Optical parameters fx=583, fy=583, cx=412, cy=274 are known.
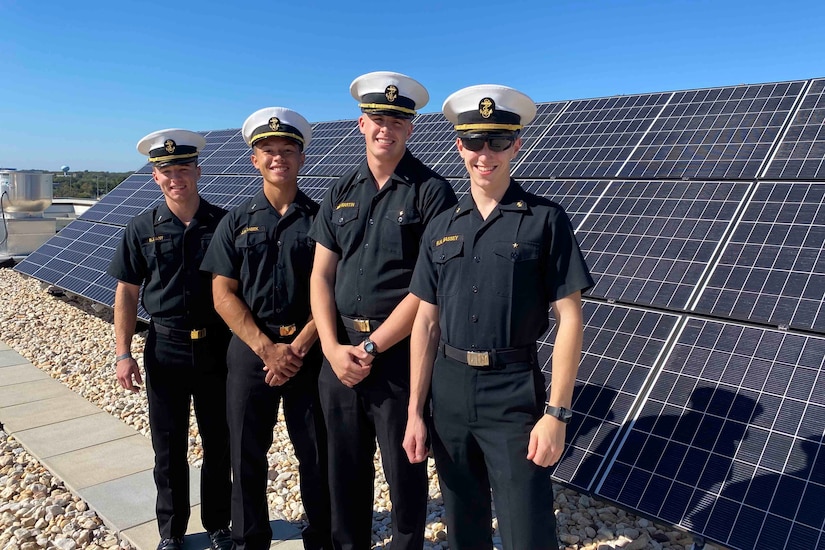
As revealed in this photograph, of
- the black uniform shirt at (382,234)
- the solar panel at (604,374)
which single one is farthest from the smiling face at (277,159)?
the solar panel at (604,374)

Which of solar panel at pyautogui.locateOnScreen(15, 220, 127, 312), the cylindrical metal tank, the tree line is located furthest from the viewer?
the tree line

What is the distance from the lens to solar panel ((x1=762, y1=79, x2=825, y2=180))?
565 cm

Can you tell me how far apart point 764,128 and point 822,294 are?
3.14 m

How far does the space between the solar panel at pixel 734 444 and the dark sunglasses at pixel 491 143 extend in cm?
231

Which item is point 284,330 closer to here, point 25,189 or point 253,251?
point 253,251

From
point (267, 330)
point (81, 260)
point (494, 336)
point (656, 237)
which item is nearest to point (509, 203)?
point (494, 336)

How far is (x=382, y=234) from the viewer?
10.2 ft

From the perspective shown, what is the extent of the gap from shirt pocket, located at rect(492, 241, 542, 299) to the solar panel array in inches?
71.3

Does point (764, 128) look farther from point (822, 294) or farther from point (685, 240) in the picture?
point (822, 294)

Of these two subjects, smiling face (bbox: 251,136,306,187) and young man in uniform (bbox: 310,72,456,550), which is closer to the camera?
young man in uniform (bbox: 310,72,456,550)

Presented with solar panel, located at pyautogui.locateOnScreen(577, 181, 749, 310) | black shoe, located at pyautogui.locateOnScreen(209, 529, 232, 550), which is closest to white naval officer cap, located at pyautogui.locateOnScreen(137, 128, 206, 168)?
black shoe, located at pyautogui.locateOnScreen(209, 529, 232, 550)

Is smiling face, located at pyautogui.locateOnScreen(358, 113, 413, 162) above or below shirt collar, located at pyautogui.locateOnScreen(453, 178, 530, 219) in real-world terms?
above

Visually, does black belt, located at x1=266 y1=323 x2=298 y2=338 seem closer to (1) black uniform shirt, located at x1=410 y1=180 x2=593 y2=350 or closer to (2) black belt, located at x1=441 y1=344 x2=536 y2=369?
(1) black uniform shirt, located at x1=410 y1=180 x2=593 y2=350

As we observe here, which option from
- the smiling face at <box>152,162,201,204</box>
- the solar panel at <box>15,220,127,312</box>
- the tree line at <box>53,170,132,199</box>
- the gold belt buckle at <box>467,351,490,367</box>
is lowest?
the tree line at <box>53,170,132,199</box>
